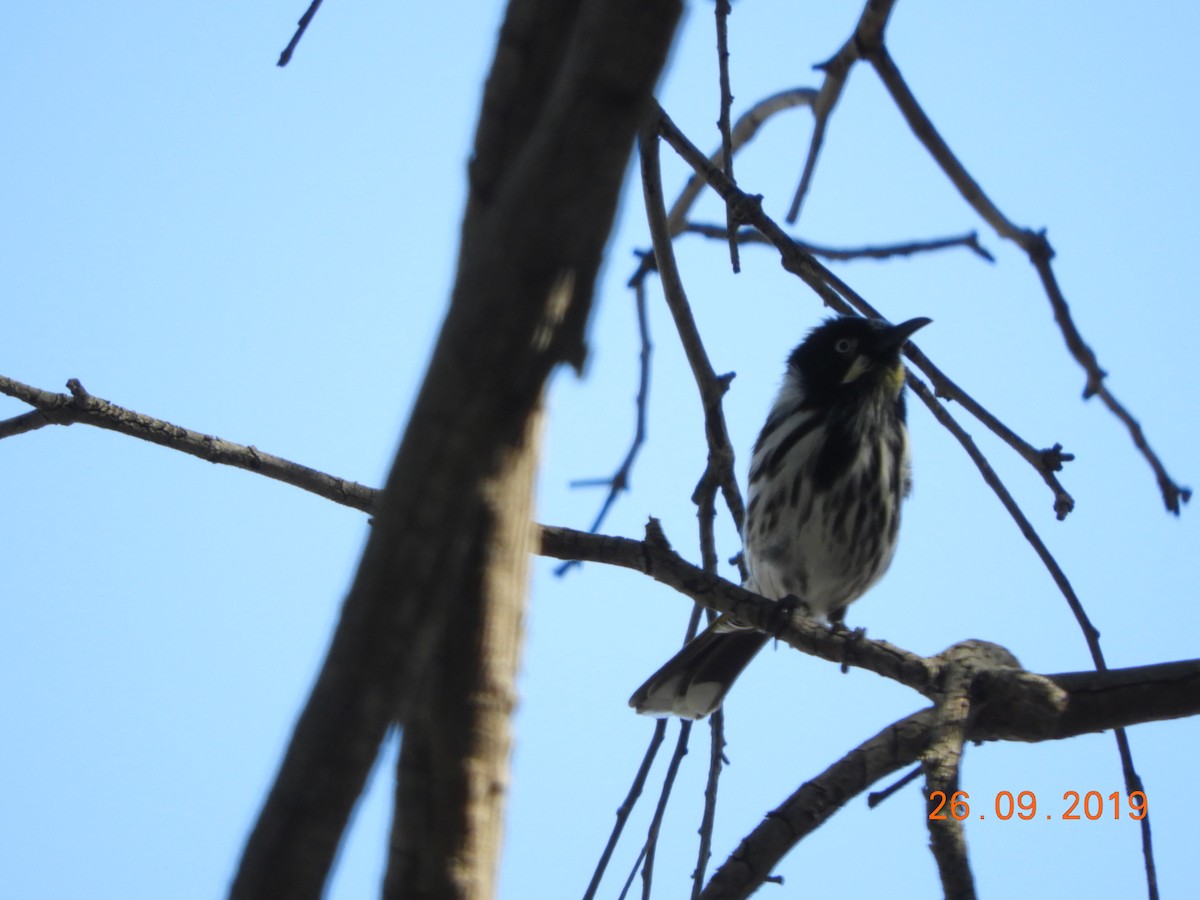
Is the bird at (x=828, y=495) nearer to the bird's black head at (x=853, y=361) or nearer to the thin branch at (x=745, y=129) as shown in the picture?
the bird's black head at (x=853, y=361)

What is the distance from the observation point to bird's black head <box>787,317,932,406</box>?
600 centimetres

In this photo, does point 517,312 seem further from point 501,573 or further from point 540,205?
point 501,573

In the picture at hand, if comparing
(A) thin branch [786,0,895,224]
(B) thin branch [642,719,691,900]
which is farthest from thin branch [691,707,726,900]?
(A) thin branch [786,0,895,224]

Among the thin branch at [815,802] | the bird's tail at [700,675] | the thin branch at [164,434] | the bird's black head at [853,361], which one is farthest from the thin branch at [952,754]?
the bird's black head at [853,361]

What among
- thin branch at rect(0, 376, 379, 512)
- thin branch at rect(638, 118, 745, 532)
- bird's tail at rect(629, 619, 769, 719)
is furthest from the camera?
bird's tail at rect(629, 619, 769, 719)

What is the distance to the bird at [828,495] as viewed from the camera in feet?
18.7

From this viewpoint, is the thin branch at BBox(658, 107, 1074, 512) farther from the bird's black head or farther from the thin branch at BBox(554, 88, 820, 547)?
the bird's black head

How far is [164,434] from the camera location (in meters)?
3.74

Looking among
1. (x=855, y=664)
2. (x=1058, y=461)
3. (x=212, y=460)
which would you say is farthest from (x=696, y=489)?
(x=212, y=460)

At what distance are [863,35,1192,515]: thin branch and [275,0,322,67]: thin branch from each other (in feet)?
5.76

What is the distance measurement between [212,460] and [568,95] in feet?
8.93

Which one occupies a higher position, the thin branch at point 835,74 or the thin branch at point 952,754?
the thin branch at point 835,74

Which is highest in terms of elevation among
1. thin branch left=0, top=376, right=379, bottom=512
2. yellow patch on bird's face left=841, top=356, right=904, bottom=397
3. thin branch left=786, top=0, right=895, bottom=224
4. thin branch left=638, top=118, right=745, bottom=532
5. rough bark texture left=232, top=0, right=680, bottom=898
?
yellow patch on bird's face left=841, top=356, right=904, bottom=397

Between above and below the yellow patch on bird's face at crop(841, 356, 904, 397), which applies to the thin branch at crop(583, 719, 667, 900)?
below
